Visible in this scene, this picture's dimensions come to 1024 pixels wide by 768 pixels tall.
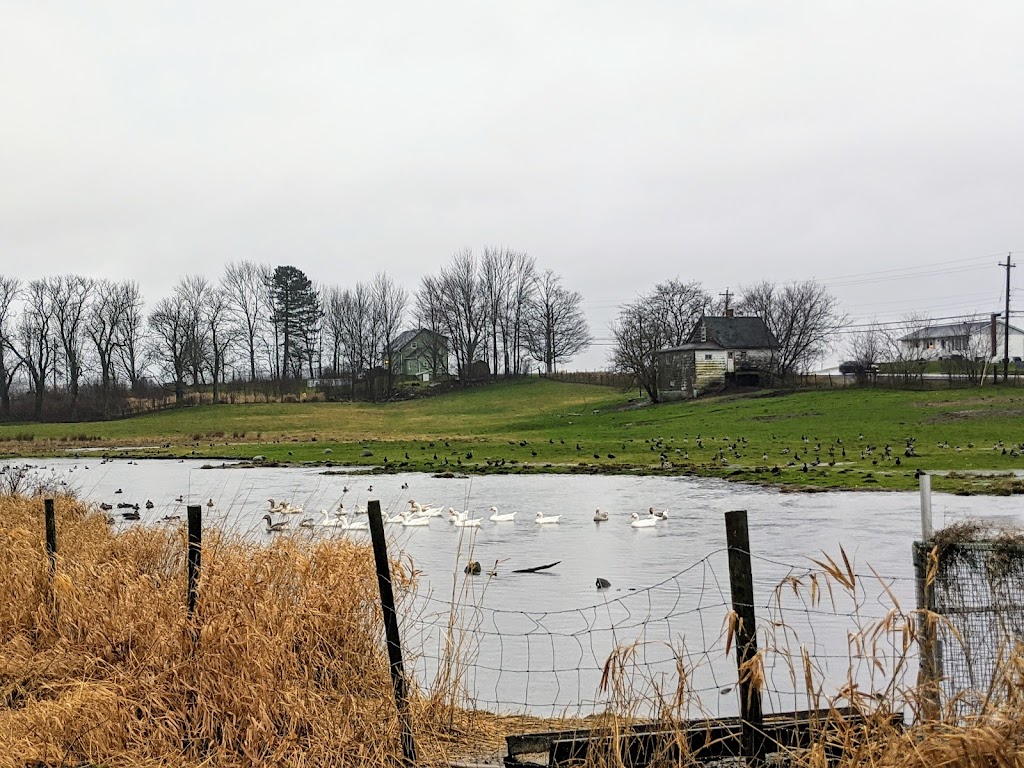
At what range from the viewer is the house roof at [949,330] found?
9894 centimetres

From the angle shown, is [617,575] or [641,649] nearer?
[641,649]

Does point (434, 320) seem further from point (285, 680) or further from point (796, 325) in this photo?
point (285, 680)

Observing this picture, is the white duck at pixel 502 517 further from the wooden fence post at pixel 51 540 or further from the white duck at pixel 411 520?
the wooden fence post at pixel 51 540

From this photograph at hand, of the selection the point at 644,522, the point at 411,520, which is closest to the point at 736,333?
the point at 644,522

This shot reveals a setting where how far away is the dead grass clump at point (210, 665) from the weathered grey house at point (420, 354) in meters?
99.6

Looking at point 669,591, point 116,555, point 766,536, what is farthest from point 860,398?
point 116,555

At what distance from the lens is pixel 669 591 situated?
14555 mm

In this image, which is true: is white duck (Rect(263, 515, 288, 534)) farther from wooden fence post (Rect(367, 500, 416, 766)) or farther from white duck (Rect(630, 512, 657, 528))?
white duck (Rect(630, 512, 657, 528))

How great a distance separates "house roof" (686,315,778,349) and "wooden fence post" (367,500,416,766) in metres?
76.7

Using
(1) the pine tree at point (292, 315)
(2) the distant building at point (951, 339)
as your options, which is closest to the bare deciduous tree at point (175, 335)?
(1) the pine tree at point (292, 315)

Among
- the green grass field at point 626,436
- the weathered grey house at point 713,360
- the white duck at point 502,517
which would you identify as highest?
the weathered grey house at point 713,360

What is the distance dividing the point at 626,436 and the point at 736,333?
34.6m

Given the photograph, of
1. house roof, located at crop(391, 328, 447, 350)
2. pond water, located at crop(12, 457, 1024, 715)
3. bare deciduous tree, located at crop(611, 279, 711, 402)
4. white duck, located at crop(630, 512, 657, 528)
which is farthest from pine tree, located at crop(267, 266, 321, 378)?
white duck, located at crop(630, 512, 657, 528)

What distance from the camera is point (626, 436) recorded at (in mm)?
53438
